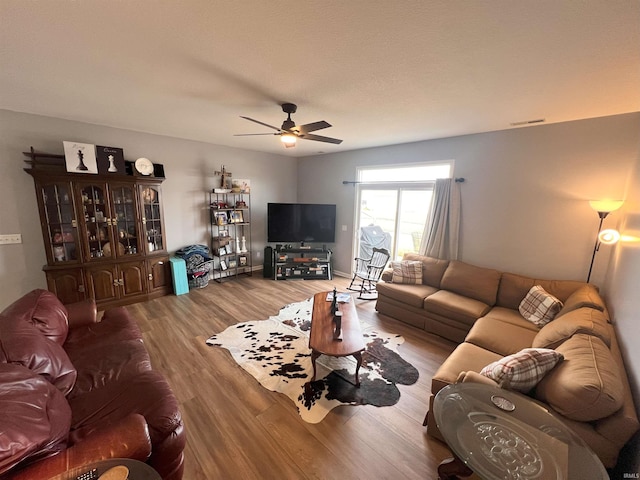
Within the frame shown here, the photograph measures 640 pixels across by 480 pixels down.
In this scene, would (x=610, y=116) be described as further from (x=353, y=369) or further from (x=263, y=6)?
(x=353, y=369)

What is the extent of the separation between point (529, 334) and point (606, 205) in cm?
152

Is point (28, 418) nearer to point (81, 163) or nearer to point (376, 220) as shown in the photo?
point (81, 163)

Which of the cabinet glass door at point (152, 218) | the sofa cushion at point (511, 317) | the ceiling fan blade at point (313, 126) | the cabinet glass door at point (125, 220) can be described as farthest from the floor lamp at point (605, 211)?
the cabinet glass door at point (125, 220)

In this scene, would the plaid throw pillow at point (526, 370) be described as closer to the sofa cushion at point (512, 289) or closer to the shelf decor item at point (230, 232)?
the sofa cushion at point (512, 289)

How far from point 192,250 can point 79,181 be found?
181cm

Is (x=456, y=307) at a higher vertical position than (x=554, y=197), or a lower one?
lower

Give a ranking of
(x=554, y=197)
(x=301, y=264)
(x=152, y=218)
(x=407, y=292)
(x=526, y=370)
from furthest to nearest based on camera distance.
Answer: (x=301, y=264) → (x=152, y=218) → (x=407, y=292) → (x=554, y=197) → (x=526, y=370)

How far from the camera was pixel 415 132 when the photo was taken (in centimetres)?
362

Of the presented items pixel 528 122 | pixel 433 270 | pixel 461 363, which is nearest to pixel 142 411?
pixel 461 363

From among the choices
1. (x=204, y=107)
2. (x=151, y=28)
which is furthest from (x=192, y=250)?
(x=151, y=28)

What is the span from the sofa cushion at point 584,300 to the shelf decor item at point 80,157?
587cm

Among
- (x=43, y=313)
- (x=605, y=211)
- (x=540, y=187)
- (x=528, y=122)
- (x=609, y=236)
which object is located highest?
(x=528, y=122)

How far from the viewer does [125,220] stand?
3.92m

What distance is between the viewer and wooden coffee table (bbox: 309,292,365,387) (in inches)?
87.7
